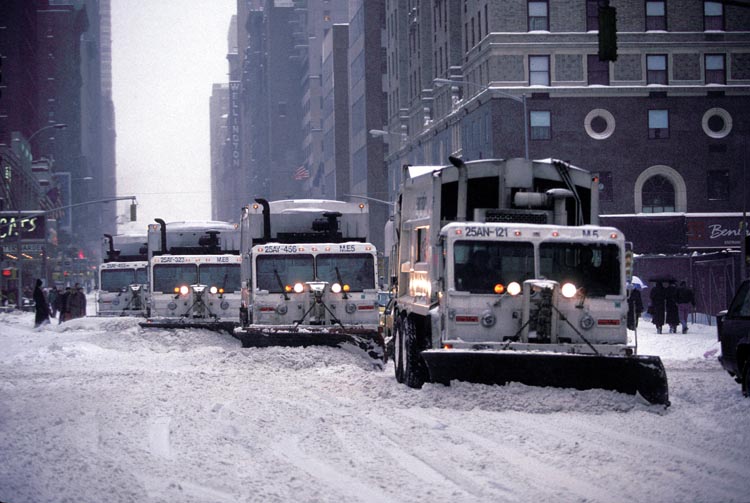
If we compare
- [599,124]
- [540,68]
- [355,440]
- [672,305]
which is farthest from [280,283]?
[599,124]

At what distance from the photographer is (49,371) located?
23.2 metres

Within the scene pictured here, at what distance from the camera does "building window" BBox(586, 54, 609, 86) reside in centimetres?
6141

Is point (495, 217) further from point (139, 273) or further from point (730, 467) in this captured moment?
point (139, 273)

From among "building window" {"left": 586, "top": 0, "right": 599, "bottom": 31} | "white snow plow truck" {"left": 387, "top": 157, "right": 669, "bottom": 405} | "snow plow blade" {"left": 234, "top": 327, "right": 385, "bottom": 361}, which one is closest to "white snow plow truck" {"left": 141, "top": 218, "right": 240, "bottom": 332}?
"snow plow blade" {"left": 234, "top": 327, "right": 385, "bottom": 361}

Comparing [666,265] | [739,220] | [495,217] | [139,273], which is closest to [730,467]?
[495,217]

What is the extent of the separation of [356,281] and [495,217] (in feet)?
28.8

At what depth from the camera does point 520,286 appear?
16.2 metres

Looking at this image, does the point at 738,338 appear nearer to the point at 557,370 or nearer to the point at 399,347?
the point at 557,370

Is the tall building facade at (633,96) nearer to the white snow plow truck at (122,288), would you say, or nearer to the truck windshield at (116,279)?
the white snow plow truck at (122,288)

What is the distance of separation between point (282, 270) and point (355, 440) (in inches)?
520

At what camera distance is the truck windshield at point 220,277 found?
109 feet

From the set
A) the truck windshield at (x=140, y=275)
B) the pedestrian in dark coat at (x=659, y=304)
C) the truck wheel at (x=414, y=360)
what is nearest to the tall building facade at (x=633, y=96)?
the truck windshield at (x=140, y=275)

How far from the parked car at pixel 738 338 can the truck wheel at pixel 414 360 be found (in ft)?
14.0

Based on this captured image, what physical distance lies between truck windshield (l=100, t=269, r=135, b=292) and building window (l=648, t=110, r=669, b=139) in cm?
3026
